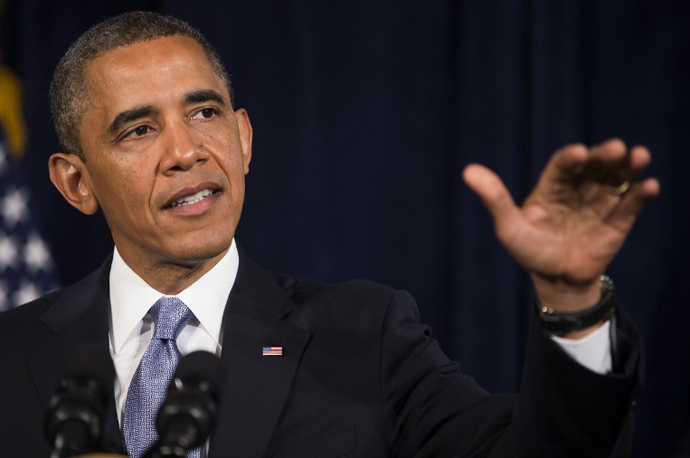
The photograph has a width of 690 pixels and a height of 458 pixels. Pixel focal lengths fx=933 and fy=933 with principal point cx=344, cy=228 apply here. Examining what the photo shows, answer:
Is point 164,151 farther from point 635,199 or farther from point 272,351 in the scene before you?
point 635,199

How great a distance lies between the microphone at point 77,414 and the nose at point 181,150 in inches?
27.8

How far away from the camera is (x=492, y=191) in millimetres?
1105

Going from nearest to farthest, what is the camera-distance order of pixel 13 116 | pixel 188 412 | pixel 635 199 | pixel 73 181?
1. pixel 188 412
2. pixel 635 199
3. pixel 73 181
4. pixel 13 116

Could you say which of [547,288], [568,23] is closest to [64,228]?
[568,23]

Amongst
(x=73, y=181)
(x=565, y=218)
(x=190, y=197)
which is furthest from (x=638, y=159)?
(x=73, y=181)

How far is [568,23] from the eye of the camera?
264 cm

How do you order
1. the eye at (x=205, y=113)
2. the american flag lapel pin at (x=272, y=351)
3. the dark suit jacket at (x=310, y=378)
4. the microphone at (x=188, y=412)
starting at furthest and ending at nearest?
the eye at (x=205, y=113)
the american flag lapel pin at (x=272, y=351)
the dark suit jacket at (x=310, y=378)
the microphone at (x=188, y=412)

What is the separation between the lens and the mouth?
1.72 meters

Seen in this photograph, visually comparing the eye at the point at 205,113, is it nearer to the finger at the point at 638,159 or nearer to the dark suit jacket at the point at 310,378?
the dark suit jacket at the point at 310,378

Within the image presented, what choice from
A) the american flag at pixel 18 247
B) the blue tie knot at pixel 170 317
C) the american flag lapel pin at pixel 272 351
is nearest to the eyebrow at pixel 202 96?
the blue tie knot at pixel 170 317

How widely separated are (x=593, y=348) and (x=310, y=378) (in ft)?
2.10

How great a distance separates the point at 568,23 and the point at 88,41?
139cm

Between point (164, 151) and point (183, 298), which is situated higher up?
point (164, 151)

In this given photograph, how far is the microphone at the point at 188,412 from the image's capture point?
96 cm
